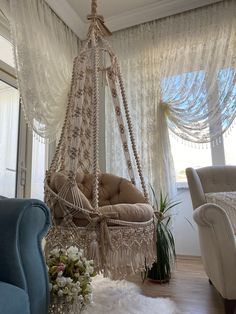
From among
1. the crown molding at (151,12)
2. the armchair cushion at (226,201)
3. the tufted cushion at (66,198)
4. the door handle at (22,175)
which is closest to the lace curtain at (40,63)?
the door handle at (22,175)

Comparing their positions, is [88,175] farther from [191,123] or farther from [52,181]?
[191,123]

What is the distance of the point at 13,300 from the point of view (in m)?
0.93

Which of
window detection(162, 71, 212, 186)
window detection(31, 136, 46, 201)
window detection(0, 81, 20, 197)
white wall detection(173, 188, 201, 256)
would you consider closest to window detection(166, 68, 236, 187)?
window detection(162, 71, 212, 186)

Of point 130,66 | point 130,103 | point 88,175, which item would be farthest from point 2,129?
point 130,66

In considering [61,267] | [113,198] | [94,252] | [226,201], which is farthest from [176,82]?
[61,267]

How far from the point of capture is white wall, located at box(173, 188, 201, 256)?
3061 mm

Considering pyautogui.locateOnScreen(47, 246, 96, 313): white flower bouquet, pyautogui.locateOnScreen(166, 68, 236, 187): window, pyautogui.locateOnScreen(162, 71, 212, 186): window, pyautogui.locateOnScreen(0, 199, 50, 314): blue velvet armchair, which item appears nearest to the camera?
pyautogui.locateOnScreen(0, 199, 50, 314): blue velvet armchair

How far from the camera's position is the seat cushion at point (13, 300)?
89 centimetres

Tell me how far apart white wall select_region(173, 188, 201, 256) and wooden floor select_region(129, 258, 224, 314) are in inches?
12.6

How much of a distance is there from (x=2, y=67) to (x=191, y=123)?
1.97 m

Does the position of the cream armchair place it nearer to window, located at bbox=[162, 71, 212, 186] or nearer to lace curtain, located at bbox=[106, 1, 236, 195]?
lace curtain, located at bbox=[106, 1, 236, 195]

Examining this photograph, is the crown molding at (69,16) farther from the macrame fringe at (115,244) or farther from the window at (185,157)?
the macrame fringe at (115,244)

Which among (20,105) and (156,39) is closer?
(20,105)

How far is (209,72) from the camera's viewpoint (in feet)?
9.37
